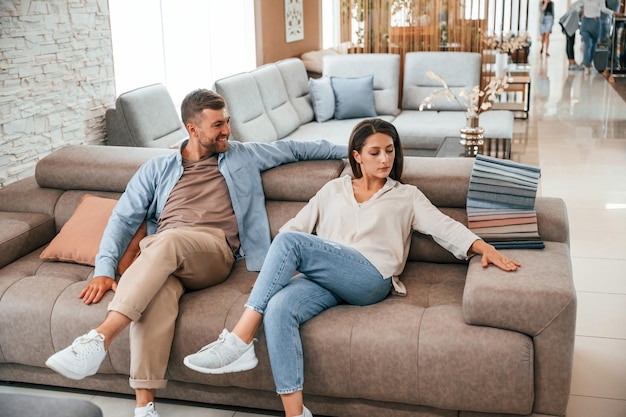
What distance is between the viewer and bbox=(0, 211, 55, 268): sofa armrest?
3258 millimetres

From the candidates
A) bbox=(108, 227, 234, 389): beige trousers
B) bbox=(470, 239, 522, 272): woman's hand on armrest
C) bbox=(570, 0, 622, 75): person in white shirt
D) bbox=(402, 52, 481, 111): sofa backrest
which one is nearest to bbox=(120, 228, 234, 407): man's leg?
bbox=(108, 227, 234, 389): beige trousers

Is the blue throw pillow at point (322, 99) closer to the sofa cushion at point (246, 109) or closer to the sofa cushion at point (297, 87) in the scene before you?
the sofa cushion at point (297, 87)

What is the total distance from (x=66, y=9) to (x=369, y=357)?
304 centimetres

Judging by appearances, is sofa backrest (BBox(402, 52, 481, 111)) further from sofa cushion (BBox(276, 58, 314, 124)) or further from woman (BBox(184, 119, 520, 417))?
woman (BBox(184, 119, 520, 417))

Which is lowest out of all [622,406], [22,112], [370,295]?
[622,406]

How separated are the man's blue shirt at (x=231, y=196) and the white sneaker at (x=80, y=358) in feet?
2.00

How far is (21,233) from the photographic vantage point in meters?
3.34

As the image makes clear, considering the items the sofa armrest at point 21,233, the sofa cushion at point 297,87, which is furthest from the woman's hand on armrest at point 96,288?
the sofa cushion at point 297,87

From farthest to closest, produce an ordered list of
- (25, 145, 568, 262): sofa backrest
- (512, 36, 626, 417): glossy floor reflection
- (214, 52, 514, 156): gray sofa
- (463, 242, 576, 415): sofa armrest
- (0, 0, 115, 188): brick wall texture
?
(214, 52, 514, 156): gray sofa → (0, 0, 115, 188): brick wall texture → (25, 145, 568, 262): sofa backrest → (512, 36, 626, 417): glossy floor reflection → (463, 242, 576, 415): sofa armrest

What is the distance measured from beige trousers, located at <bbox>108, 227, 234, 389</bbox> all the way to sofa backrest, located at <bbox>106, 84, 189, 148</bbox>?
1912 mm

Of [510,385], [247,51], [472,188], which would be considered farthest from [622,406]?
[247,51]

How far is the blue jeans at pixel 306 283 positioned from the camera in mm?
2520

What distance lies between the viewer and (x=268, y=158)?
3.30 meters

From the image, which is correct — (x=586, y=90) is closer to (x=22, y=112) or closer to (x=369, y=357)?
(x=22, y=112)
